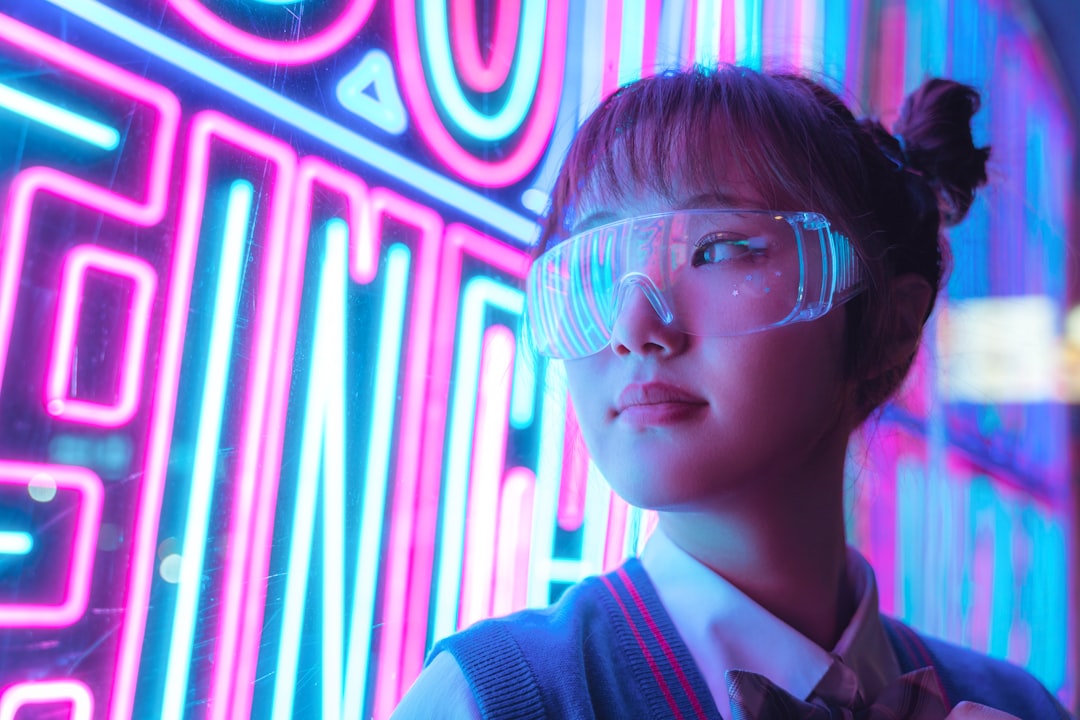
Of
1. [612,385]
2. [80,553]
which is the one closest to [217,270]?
[80,553]

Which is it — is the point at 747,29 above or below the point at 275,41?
above

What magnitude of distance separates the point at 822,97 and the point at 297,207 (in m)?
0.57

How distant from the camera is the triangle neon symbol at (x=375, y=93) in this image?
0.73 metres

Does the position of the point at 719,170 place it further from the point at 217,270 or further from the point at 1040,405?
the point at 1040,405

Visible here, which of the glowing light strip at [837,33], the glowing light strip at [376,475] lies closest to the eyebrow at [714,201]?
the glowing light strip at [376,475]

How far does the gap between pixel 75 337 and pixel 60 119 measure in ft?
0.46

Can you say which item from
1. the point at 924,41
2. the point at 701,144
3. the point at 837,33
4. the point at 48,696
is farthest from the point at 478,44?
the point at 924,41

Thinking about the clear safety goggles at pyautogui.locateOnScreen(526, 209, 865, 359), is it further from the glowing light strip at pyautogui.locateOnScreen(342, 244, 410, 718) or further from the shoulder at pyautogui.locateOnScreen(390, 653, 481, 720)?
the shoulder at pyautogui.locateOnScreen(390, 653, 481, 720)

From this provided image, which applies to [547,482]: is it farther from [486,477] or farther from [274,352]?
[274,352]

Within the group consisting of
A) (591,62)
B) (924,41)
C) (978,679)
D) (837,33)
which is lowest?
(978,679)

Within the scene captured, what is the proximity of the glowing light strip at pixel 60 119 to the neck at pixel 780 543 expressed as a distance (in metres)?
0.57

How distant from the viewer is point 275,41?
66 centimetres

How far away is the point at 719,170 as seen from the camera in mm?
732

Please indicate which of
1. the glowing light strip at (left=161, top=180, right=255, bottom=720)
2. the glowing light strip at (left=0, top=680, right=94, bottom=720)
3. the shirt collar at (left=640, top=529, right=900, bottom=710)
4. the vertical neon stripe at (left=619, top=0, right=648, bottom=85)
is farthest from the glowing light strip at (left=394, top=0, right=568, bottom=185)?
the glowing light strip at (left=0, top=680, right=94, bottom=720)
